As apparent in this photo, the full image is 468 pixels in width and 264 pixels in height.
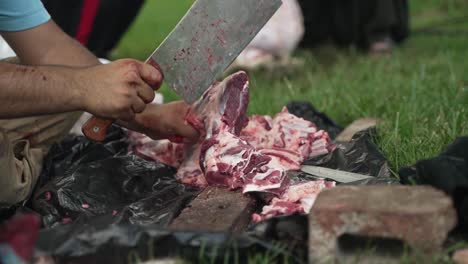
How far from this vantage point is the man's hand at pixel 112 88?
286 cm

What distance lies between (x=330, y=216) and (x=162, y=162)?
1.30 m

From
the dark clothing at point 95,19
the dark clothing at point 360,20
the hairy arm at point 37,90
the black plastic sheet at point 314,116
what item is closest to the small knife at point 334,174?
the black plastic sheet at point 314,116

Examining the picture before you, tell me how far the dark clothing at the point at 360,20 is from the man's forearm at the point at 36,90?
4.24 m

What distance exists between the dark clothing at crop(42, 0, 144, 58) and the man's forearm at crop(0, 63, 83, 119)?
2.07 meters

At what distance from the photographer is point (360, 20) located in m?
6.81

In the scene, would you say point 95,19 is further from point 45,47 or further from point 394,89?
point 45,47

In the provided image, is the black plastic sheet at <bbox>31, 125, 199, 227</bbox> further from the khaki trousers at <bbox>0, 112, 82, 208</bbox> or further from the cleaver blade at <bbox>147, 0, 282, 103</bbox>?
the cleaver blade at <bbox>147, 0, 282, 103</bbox>

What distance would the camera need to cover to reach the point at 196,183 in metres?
3.35

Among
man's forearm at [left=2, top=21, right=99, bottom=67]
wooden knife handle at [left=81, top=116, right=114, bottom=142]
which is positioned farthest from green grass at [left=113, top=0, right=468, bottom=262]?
man's forearm at [left=2, top=21, right=99, bottom=67]

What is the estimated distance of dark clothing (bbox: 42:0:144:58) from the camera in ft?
16.5

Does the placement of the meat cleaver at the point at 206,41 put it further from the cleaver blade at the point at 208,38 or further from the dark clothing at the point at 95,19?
the dark clothing at the point at 95,19

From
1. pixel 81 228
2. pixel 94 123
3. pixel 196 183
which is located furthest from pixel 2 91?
pixel 196 183

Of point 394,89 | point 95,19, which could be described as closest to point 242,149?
point 394,89

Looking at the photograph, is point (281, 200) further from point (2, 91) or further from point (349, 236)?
point (2, 91)
